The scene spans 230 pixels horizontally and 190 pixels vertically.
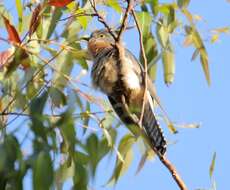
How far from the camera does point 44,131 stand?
274 centimetres

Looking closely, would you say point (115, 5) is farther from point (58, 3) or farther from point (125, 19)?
point (125, 19)

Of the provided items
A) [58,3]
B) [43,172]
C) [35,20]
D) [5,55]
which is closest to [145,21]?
[58,3]

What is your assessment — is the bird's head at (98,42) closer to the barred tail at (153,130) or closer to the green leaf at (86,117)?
the barred tail at (153,130)

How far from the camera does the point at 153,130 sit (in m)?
3.87

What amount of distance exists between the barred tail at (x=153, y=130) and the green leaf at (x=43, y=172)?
1.01 m

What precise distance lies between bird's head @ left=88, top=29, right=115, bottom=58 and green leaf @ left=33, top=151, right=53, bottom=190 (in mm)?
1508

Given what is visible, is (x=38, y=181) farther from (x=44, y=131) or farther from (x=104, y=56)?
(x=104, y=56)

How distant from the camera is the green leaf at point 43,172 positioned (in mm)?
2578

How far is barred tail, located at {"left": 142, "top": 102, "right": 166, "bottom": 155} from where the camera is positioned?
3.71 metres

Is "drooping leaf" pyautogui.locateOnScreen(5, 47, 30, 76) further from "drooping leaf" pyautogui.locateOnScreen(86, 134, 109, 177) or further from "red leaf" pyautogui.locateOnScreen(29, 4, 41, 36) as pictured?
"drooping leaf" pyautogui.locateOnScreen(86, 134, 109, 177)

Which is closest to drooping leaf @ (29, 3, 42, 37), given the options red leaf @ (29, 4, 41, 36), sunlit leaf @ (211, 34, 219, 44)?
red leaf @ (29, 4, 41, 36)

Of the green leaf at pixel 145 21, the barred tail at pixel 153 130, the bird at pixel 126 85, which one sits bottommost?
the barred tail at pixel 153 130

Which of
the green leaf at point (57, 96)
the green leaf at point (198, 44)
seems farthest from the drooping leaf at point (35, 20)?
the green leaf at point (198, 44)

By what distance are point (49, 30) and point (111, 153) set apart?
2.45 ft
